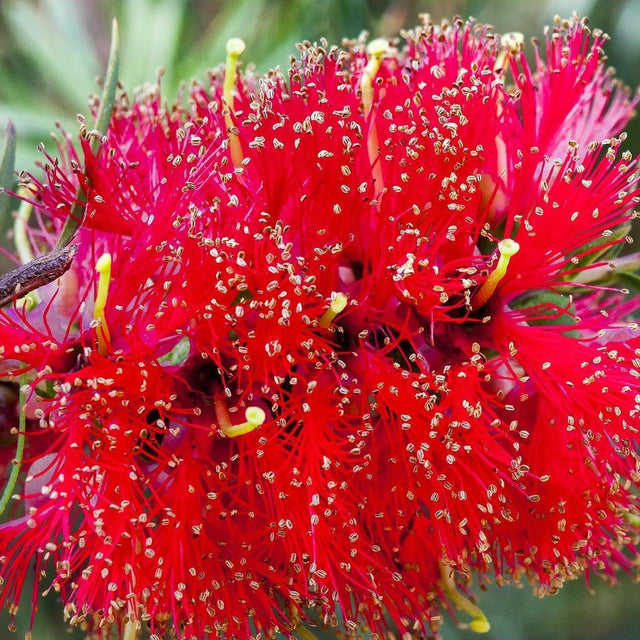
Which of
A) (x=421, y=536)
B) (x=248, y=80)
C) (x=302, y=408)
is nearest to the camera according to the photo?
→ (x=302, y=408)

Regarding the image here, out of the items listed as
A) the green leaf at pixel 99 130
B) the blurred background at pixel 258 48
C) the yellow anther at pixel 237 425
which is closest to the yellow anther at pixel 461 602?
the yellow anther at pixel 237 425

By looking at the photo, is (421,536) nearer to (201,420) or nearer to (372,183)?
(201,420)

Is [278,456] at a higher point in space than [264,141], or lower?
lower

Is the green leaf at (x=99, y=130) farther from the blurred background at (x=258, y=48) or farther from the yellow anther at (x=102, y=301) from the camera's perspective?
the blurred background at (x=258, y=48)

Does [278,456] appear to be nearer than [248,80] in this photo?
Yes

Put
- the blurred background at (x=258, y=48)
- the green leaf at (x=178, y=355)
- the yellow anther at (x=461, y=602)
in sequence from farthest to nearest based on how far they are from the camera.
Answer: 1. the blurred background at (x=258, y=48)
2. the yellow anther at (x=461, y=602)
3. the green leaf at (x=178, y=355)

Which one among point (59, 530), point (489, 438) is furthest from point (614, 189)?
point (59, 530)

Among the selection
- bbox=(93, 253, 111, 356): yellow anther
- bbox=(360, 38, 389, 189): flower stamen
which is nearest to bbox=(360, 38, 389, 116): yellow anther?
bbox=(360, 38, 389, 189): flower stamen
